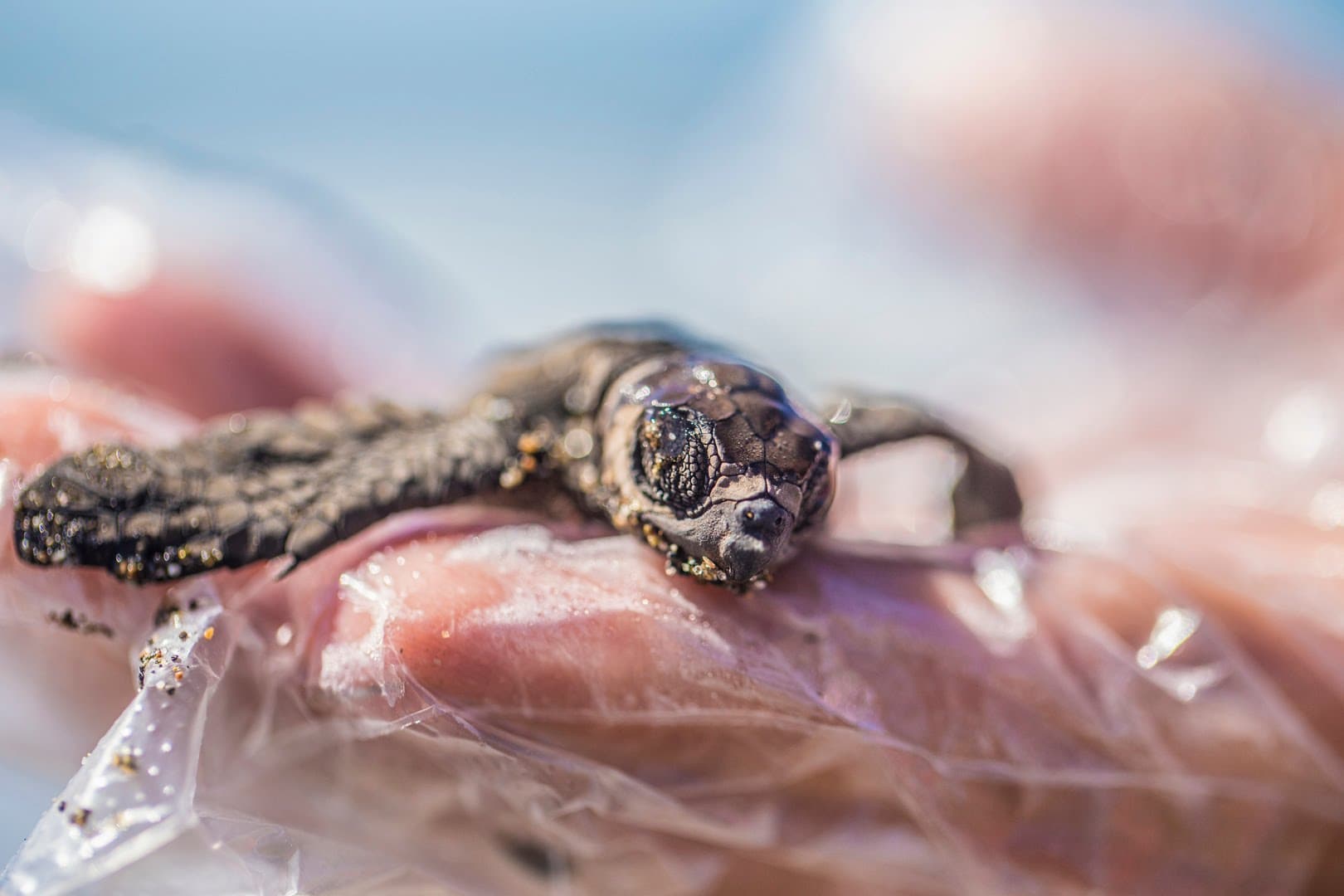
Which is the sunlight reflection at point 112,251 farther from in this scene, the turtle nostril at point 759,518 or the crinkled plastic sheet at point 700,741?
the turtle nostril at point 759,518

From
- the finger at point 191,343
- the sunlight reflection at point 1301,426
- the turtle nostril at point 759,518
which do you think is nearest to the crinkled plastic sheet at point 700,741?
the turtle nostril at point 759,518

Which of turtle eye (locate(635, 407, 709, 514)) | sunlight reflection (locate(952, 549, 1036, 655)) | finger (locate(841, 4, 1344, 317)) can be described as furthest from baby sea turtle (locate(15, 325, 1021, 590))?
finger (locate(841, 4, 1344, 317))

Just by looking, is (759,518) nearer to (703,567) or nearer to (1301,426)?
(703,567)

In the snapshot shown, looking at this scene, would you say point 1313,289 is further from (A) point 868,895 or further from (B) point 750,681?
(B) point 750,681

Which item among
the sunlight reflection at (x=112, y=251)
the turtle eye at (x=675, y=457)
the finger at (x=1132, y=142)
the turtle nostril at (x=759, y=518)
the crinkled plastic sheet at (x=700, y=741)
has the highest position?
the finger at (x=1132, y=142)

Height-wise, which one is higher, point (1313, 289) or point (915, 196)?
point (915, 196)

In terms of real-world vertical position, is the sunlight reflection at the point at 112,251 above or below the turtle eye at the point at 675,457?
above

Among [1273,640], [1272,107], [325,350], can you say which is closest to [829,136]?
[1272,107]
